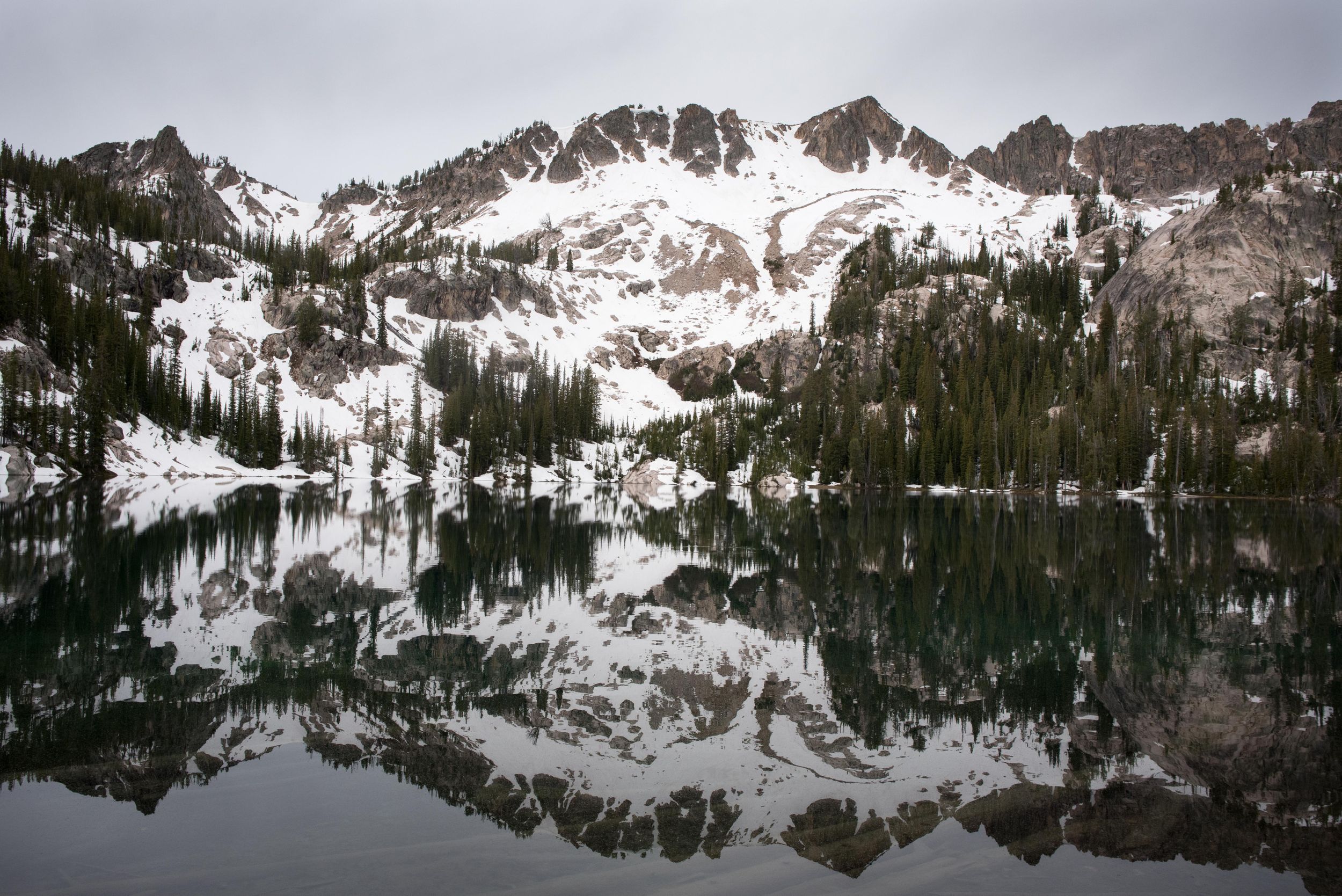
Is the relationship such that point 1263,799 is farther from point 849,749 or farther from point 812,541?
point 812,541

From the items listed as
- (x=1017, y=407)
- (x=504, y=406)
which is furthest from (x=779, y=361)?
(x=504, y=406)

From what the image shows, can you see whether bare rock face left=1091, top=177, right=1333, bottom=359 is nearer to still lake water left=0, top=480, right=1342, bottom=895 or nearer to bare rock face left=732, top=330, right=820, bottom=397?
bare rock face left=732, top=330, right=820, bottom=397

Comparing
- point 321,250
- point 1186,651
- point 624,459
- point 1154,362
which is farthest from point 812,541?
point 321,250

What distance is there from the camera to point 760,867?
552 centimetres

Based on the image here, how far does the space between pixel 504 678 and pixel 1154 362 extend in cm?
13092

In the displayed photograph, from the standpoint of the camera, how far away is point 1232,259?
419 feet

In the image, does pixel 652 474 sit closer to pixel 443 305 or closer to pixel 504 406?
pixel 504 406

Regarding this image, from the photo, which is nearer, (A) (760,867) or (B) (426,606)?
(A) (760,867)

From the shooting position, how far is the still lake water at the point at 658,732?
552 cm

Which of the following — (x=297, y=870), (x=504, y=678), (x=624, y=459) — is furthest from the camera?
(x=624, y=459)

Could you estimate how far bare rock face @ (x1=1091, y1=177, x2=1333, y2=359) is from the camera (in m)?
123

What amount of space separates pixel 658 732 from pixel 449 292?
155 metres

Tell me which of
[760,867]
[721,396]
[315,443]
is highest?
[721,396]

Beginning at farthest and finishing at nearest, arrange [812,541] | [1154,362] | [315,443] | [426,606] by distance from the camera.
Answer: [1154,362] < [315,443] < [812,541] < [426,606]
